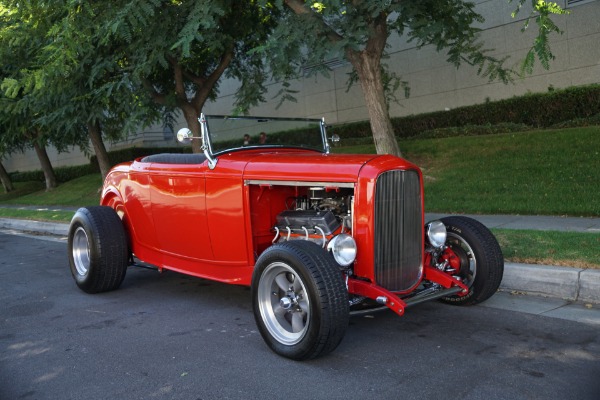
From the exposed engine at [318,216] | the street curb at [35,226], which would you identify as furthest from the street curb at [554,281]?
the street curb at [35,226]

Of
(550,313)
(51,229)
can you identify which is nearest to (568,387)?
(550,313)

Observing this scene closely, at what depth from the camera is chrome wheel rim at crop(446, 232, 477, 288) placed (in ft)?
16.4

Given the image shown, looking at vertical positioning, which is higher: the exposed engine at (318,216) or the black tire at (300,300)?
the exposed engine at (318,216)

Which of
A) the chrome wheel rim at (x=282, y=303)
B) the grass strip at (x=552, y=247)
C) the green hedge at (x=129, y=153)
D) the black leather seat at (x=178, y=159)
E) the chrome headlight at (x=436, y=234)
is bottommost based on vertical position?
the grass strip at (x=552, y=247)

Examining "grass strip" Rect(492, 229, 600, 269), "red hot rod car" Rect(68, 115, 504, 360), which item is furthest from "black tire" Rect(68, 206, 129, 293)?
"grass strip" Rect(492, 229, 600, 269)

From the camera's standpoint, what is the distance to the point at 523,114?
13.6m

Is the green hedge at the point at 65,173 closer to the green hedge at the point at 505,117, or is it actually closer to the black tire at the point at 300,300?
the green hedge at the point at 505,117

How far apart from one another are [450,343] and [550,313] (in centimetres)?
117

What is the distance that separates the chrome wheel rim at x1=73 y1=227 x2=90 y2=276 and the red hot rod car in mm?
14

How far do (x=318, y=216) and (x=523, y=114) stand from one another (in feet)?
34.6

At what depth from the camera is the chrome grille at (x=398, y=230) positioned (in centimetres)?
436

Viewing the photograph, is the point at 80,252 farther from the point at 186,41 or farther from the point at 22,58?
the point at 22,58

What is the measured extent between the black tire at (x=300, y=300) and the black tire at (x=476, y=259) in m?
1.58

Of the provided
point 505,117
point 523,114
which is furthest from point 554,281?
point 505,117
